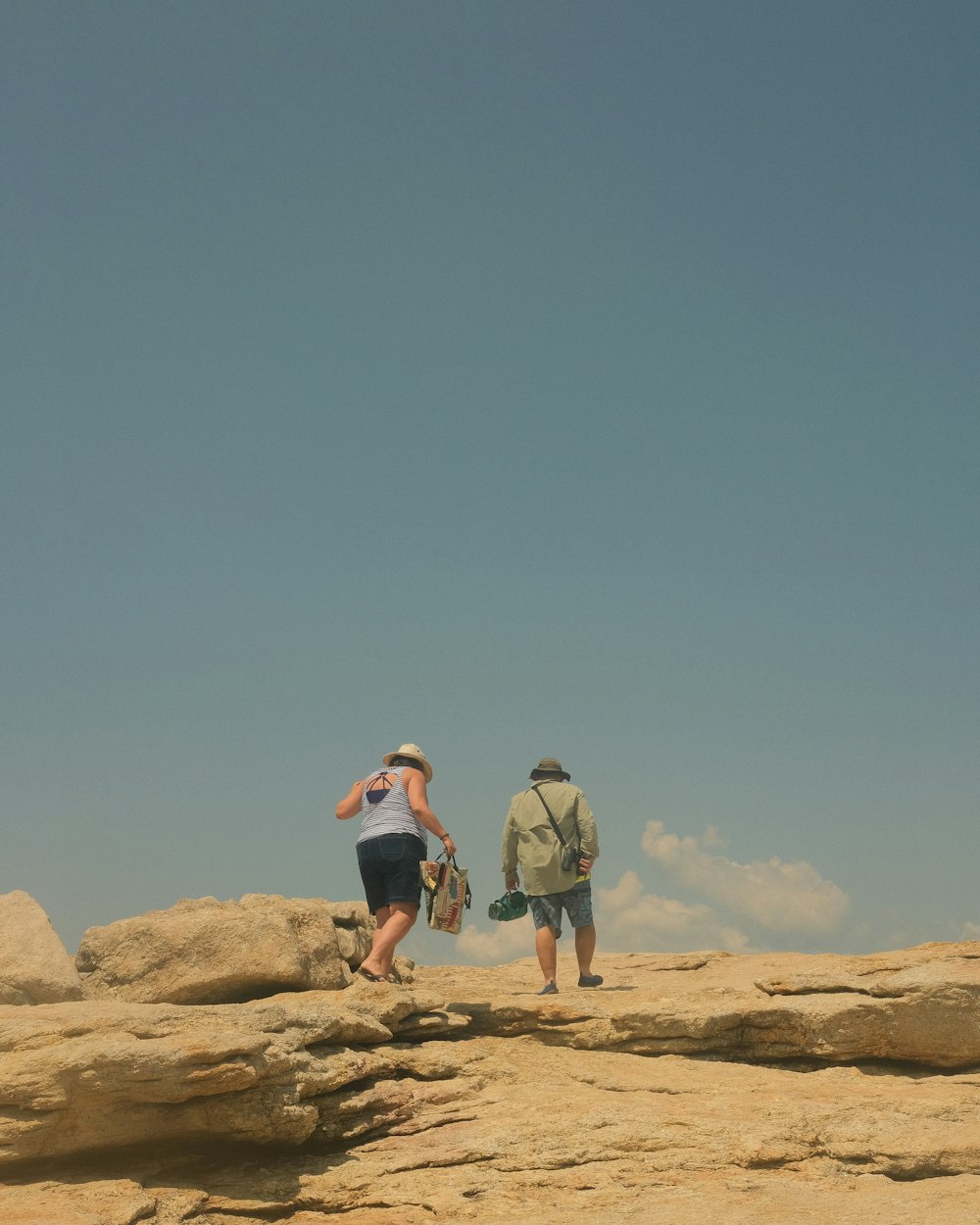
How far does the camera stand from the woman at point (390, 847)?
10133mm

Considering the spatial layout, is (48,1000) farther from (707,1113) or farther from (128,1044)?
(707,1113)

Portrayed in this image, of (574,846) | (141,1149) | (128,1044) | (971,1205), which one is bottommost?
(971,1205)

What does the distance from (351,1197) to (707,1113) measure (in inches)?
110

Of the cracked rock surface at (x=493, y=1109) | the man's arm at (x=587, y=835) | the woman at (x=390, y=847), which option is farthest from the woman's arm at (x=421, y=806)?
the man's arm at (x=587, y=835)

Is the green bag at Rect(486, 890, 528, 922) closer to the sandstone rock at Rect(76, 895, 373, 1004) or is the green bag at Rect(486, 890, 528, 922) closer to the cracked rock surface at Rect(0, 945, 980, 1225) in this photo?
Result: the cracked rock surface at Rect(0, 945, 980, 1225)

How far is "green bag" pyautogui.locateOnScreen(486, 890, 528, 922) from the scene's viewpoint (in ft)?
39.0

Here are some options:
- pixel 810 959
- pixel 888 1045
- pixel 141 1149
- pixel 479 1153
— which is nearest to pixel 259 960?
pixel 141 1149

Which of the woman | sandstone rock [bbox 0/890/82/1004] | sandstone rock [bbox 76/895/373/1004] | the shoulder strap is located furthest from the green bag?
sandstone rock [bbox 0/890/82/1004]

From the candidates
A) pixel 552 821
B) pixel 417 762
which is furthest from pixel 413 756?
pixel 552 821

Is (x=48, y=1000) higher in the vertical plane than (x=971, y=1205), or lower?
higher

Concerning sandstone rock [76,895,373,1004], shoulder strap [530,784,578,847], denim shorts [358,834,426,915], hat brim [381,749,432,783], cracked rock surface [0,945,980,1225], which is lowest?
cracked rock surface [0,945,980,1225]

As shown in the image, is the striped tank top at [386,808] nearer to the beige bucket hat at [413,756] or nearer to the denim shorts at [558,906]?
the beige bucket hat at [413,756]

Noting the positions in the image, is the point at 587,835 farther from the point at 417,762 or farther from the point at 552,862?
the point at 417,762

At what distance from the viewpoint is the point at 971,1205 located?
677 cm
